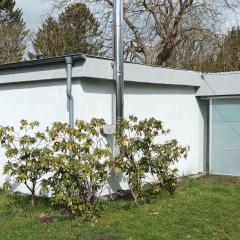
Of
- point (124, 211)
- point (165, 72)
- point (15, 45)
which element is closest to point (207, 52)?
point (15, 45)

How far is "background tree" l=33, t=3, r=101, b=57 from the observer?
25.2 metres

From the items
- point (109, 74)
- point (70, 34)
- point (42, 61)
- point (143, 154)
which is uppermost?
point (70, 34)

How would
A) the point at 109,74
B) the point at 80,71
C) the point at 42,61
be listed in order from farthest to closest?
the point at 109,74
the point at 42,61
the point at 80,71

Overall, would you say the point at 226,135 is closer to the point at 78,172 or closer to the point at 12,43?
the point at 78,172

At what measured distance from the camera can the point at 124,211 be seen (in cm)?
948

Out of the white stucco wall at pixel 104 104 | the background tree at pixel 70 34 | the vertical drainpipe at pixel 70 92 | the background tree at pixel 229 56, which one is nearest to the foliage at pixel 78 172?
the vertical drainpipe at pixel 70 92

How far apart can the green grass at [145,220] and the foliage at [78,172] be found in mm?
405

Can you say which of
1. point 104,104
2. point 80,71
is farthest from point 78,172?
point 104,104

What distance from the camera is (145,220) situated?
8750 millimetres

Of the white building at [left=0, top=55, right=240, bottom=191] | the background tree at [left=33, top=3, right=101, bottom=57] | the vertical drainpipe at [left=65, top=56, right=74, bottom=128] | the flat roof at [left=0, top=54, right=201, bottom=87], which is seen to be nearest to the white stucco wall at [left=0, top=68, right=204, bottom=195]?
the white building at [left=0, top=55, right=240, bottom=191]

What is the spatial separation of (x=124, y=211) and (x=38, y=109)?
324 centimetres

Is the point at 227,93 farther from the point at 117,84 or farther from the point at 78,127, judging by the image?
the point at 78,127

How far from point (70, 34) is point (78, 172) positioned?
61.9 feet

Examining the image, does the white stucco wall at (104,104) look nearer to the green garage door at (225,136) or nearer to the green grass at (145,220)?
the green garage door at (225,136)
